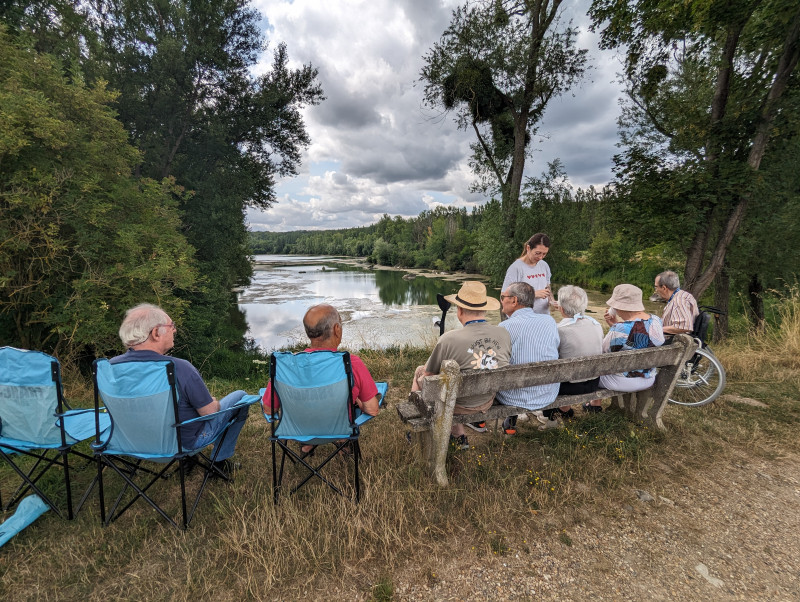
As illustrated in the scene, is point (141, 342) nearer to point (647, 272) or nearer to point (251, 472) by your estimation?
point (251, 472)

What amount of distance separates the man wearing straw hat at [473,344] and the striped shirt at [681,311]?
2496 mm

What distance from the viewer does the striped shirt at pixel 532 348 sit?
8.45ft

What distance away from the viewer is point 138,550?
1.89 metres

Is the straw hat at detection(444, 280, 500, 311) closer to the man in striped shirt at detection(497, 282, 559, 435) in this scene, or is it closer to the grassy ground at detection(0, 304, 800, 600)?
the man in striped shirt at detection(497, 282, 559, 435)

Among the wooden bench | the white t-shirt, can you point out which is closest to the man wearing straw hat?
the wooden bench

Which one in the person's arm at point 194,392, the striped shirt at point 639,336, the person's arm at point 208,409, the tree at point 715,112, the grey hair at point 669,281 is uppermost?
the tree at point 715,112

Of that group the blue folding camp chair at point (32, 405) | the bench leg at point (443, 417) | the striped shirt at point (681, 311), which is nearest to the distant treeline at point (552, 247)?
the striped shirt at point (681, 311)

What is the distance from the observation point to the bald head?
7.38 feet

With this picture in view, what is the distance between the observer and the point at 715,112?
6.13 metres

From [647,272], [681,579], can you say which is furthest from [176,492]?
[647,272]

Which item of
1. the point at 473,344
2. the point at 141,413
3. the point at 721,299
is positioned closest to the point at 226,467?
the point at 141,413

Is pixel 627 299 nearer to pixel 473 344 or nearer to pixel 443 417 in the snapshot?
pixel 473 344

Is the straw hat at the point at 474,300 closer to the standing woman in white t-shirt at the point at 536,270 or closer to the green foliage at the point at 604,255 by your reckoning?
the standing woman in white t-shirt at the point at 536,270

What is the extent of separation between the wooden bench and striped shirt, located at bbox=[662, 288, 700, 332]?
1042mm
